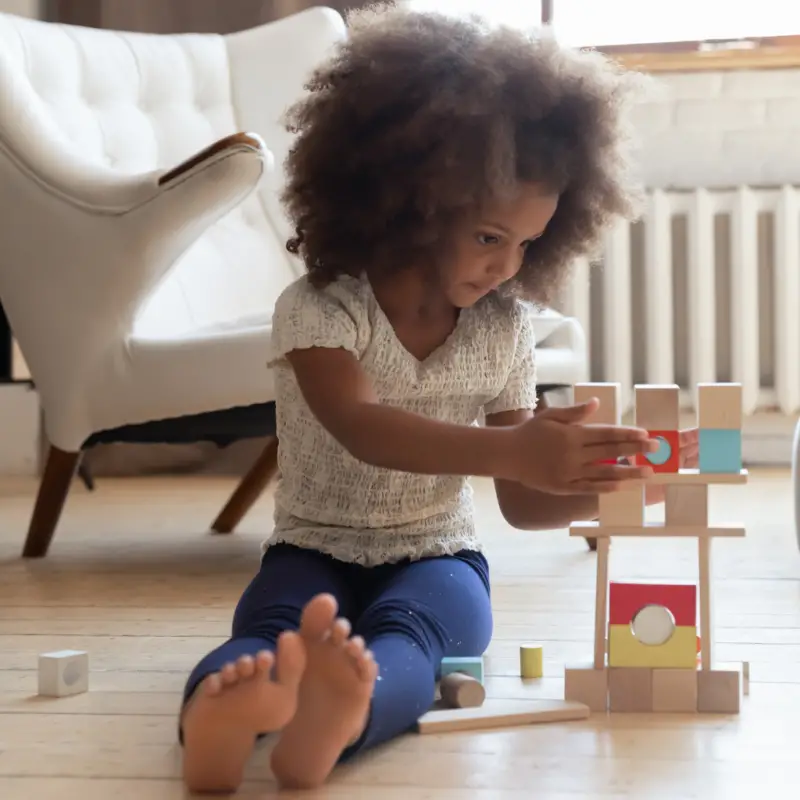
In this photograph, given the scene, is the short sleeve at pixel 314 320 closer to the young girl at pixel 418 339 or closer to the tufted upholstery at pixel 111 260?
the young girl at pixel 418 339

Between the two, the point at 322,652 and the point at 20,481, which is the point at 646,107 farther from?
the point at 322,652

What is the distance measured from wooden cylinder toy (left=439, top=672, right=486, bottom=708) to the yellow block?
0.37 feet

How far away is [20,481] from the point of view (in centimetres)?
298

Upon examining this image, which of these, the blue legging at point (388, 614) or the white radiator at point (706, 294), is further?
the white radiator at point (706, 294)

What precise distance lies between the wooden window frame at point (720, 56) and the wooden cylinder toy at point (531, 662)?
2.05 m

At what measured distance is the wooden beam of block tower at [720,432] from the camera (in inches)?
39.6

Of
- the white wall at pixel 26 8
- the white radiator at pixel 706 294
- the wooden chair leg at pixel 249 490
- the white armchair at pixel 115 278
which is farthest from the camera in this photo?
the white wall at pixel 26 8

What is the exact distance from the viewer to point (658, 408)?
1.02 meters

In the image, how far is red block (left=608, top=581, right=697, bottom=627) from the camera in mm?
1028

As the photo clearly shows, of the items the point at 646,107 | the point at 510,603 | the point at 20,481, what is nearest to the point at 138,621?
the point at 510,603

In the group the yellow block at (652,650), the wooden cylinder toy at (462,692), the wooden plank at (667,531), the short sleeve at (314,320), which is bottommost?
the wooden cylinder toy at (462,692)

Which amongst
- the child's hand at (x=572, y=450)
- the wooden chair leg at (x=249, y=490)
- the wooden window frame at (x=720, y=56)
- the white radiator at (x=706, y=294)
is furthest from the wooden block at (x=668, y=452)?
A: the wooden window frame at (x=720, y=56)

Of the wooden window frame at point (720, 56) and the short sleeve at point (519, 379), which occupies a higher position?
the wooden window frame at point (720, 56)

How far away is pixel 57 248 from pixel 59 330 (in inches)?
4.5
